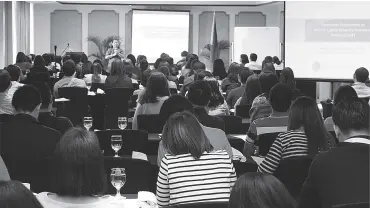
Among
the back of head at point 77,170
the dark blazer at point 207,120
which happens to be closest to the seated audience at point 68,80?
the dark blazer at point 207,120

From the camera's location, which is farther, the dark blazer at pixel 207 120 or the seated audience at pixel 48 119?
the seated audience at pixel 48 119

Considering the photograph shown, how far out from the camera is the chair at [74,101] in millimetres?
9227

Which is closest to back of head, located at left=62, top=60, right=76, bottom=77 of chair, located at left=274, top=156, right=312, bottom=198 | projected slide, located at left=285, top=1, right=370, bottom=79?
projected slide, located at left=285, top=1, right=370, bottom=79

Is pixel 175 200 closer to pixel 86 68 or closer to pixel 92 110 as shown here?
pixel 92 110

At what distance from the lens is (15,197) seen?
5.18ft

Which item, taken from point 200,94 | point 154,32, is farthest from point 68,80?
point 154,32

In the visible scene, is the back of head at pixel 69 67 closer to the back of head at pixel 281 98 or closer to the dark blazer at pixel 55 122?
the dark blazer at pixel 55 122

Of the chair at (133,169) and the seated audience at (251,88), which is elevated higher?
the seated audience at (251,88)

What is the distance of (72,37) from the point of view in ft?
71.5

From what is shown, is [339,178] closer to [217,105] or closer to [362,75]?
[217,105]

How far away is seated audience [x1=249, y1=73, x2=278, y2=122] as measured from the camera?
6652 millimetres

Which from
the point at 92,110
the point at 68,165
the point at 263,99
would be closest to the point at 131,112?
the point at 92,110

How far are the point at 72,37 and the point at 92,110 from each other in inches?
465

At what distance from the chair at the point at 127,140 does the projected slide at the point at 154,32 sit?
52.2ft
